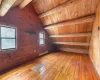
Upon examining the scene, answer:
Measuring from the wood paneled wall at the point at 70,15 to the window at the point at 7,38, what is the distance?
6.68ft

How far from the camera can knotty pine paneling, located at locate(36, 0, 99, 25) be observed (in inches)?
124

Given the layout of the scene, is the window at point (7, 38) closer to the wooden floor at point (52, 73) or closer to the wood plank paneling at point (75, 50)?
the wooden floor at point (52, 73)

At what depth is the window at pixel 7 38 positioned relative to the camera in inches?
119

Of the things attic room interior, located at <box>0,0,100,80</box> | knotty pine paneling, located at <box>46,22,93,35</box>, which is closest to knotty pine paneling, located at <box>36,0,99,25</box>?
attic room interior, located at <box>0,0,100,80</box>

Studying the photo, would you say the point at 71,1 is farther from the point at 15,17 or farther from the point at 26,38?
the point at 26,38

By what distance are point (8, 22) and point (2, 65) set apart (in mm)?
1696

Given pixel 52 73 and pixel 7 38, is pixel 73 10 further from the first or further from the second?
pixel 7 38

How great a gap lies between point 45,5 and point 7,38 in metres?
2.47

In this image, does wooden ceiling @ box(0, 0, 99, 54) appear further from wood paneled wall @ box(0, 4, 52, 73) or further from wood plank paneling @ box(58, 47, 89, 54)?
wood paneled wall @ box(0, 4, 52, 73)

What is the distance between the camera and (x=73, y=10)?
362 cm

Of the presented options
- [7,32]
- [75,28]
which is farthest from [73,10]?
[7,32]

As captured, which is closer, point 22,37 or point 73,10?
point 73,10

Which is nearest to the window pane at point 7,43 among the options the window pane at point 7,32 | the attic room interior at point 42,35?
the attic room interior at point 42,35

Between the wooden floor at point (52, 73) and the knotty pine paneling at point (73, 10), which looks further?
the knotty pine paneling at point (73, 10)
